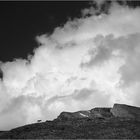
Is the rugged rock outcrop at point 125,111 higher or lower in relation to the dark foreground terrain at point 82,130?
higher

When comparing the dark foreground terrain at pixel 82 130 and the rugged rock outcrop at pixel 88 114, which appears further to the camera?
the rugged rock outcrop at pixel 88 114

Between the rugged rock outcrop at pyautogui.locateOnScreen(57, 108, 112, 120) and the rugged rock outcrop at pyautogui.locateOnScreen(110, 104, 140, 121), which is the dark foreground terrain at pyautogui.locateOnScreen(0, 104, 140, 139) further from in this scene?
the rugged rock outcrop at pyautogui.locateOnScreen(57, 108, 112, 120)

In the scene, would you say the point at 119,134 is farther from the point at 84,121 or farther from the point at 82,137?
the point at 84,121

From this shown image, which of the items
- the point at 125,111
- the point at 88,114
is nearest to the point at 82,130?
the point at 125,111

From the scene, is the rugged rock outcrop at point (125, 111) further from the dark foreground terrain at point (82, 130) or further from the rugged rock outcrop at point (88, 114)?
the rugged rock outcrop at point (88, 114)

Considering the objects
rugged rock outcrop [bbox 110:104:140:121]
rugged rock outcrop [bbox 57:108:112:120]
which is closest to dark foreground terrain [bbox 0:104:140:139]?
rugged rock outcrop [bbox 110:104:140:121]

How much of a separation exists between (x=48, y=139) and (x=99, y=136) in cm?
986

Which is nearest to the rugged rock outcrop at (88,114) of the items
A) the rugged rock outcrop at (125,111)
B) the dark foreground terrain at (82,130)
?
the rugged rock outcrop at (125,111)

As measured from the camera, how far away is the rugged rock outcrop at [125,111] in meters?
79.7

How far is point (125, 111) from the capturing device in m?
81.4

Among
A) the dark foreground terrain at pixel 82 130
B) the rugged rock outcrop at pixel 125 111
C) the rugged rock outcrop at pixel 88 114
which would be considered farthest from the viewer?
the rugged rock outcrop at pixel 88 114

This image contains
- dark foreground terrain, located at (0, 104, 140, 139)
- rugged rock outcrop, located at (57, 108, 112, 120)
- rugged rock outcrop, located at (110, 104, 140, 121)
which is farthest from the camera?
rugged rock outcrop, located at (57, 108, 112, 120)

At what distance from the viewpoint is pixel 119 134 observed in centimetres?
5884

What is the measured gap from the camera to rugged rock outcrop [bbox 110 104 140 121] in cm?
7966
